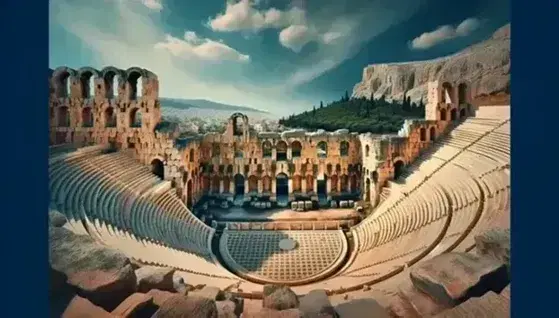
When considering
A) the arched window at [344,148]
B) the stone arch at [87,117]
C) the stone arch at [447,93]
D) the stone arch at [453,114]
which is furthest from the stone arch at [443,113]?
the stone arch at [87,117]

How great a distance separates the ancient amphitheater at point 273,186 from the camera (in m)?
8.28

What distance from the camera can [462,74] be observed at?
17.0 metres

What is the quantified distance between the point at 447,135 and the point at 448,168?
306 centimetres

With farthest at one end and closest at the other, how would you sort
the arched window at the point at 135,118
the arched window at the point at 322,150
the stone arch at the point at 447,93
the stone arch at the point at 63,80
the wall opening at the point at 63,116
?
1. the arched window at the point at 322,150
2. the stone arch at the point at 447,93
3. the arched window at the point at 135,118
4. the wall opening at the point at 63,116
5. the stone arch at the point at 63,80

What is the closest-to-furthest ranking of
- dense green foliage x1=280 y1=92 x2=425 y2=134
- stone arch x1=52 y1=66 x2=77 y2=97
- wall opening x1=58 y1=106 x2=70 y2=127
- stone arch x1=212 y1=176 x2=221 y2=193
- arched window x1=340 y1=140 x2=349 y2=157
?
stone arch x1=52 y1=66 x2=77 y2=97
wall opening x1=58 y1=106 x2=70 y2=127
dense green foliage x1=280 y1=92 x2=425 y2=134
stone arch x1=212 y1=176 x2=221 y2=193
arched window x1=340 y1=140 x2=349 y2=157

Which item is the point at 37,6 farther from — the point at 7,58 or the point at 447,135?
the point at 447,135

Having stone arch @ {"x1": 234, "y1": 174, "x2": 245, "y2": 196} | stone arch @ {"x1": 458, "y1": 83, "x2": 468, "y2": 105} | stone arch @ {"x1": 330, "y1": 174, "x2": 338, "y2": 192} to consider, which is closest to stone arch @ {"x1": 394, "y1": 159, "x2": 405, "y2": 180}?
stone arch @ {"x1": 330, "y1": 174, "x2": 338, "y2": 192}

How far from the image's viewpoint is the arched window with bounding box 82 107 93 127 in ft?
46.9

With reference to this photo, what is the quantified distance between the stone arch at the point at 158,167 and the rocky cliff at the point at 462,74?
7534mm

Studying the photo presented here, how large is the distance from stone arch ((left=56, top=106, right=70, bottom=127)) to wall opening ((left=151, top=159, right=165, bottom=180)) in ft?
10.8

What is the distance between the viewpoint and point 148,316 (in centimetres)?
494

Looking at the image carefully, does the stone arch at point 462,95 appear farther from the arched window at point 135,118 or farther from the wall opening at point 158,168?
the arched window at point 135,118

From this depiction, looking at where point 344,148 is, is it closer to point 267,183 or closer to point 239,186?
point 267,183

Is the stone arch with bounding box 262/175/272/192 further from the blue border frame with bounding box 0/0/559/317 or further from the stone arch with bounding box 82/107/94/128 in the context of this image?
the blue border frame with bounding box 0/0/559/317
